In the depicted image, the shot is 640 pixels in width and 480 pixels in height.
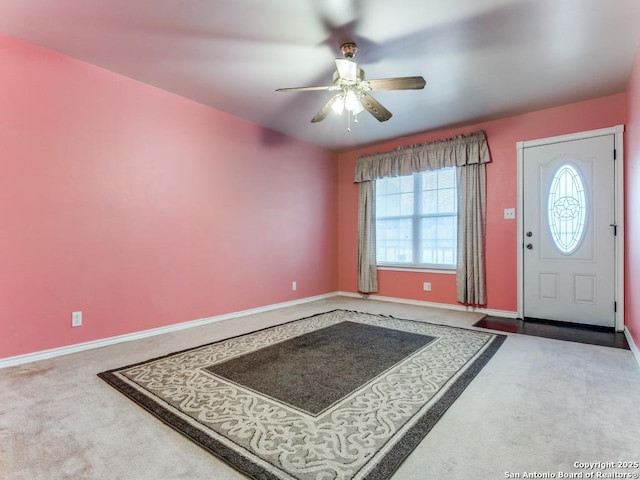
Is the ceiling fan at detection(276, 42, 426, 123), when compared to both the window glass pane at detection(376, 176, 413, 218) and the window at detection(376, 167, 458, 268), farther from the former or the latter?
the window glass pane at detection(376, 176, 413, 218)

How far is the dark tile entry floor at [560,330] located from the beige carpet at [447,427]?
A: 1.59ft

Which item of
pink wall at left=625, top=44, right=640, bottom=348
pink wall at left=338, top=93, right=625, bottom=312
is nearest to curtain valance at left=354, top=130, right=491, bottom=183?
pink wall at left=338, top=93, right=625, bottom=312

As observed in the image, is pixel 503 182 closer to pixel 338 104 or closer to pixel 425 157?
pixel 425 157

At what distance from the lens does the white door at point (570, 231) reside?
3.56 metres

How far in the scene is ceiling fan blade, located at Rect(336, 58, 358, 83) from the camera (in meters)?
2.42

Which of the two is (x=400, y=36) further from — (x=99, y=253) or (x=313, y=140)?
(x=99, y=253)

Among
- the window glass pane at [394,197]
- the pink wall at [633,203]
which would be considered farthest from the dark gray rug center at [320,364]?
the window glass pane at [394,197]

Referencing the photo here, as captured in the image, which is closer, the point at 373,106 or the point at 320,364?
the point at 320,364

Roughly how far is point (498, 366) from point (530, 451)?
1.09 metres

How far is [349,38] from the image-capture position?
2523mm

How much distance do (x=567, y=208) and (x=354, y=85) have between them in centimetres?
294

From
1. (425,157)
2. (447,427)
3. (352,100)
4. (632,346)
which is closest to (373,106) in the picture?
(352,100)

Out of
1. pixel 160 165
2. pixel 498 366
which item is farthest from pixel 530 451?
pixel 160 165

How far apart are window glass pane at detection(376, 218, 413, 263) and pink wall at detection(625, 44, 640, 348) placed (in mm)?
2451
